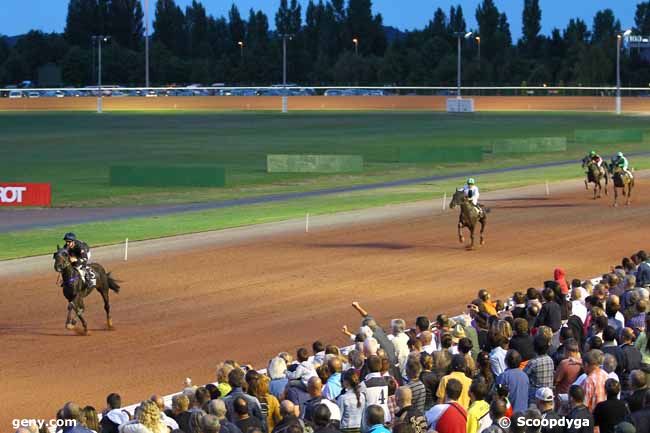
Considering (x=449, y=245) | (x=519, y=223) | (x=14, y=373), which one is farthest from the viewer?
(x=519, y=223)

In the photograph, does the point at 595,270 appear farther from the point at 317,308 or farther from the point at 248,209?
the point at 248,209

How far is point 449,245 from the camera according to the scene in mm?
34938

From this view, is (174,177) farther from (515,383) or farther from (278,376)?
(515,383)

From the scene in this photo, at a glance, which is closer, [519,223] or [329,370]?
[329,370]

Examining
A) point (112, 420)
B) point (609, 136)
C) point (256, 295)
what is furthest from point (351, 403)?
point (609, 136)

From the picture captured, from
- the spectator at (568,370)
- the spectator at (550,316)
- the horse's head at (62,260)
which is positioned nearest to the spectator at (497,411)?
the spectator at (568,370)

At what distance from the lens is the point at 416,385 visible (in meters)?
13.5

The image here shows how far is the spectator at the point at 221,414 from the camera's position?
1177 cm

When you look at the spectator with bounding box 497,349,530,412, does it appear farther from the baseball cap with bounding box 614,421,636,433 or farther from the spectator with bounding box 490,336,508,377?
the baseball cap with bounding box 614,421,636,433

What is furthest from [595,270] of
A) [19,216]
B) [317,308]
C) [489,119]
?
[489,119]

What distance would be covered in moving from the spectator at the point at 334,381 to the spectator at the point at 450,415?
1.65m

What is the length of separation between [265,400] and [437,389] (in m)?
1.76

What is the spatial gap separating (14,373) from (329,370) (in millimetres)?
7468

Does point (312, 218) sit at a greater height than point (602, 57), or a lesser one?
lesser
